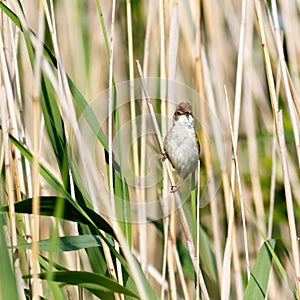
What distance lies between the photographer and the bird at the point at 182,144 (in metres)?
1.33

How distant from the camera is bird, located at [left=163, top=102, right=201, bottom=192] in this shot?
4.38ft

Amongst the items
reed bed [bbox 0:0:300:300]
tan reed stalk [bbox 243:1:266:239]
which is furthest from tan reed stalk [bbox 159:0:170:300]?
tan reed stalk [bbox 243:1:266:239]

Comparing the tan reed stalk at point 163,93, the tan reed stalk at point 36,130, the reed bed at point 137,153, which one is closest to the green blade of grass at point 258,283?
the reed bed at point 137,153

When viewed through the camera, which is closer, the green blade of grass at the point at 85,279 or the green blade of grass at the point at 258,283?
the green blade of grass at the point at 85,279

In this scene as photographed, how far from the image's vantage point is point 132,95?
1.36 metres

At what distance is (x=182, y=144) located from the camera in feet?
4.45

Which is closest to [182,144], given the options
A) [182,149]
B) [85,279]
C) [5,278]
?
[182,149]

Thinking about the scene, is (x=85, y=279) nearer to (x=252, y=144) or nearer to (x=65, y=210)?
(x=65, y=210)

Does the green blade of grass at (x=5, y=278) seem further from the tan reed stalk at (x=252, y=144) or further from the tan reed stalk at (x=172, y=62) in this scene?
the tan reed stalk at (x=252, y=144)

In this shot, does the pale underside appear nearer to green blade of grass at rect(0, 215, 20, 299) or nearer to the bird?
the bird

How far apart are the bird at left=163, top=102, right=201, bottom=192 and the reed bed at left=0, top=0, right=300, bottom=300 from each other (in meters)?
0.02

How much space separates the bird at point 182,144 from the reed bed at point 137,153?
0.02 metres

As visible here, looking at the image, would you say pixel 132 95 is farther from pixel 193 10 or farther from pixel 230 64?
pixel 230 64

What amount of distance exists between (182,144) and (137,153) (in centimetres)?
12
